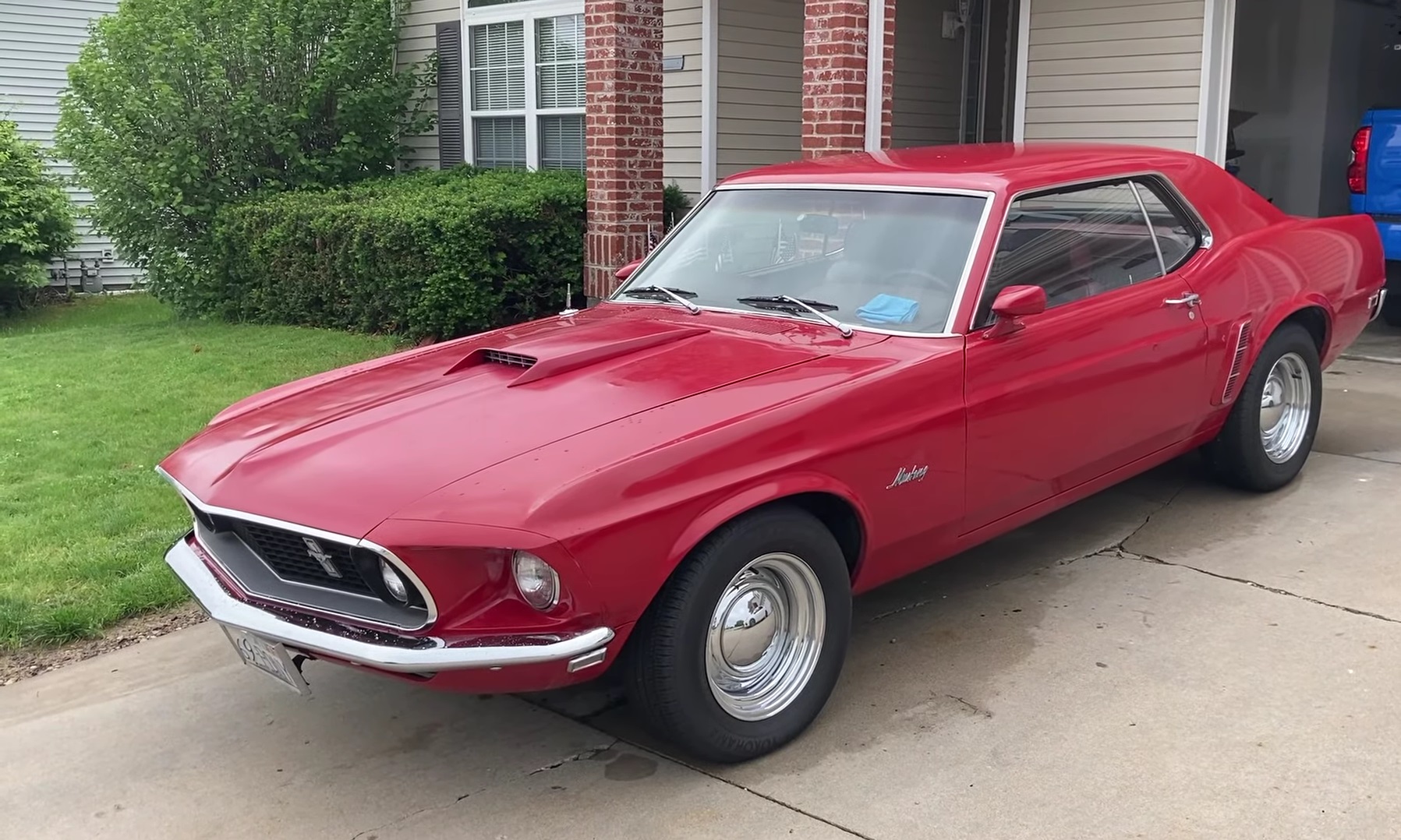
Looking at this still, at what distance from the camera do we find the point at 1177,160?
17.1 feet

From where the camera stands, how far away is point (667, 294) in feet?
15.1

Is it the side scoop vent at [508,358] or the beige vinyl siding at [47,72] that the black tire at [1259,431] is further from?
the beige vinyl siding at [47,72]

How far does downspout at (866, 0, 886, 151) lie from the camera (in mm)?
7996

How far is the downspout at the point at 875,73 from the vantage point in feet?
26.2

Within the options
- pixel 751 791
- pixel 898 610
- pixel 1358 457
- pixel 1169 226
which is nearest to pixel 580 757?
pixel 751 791

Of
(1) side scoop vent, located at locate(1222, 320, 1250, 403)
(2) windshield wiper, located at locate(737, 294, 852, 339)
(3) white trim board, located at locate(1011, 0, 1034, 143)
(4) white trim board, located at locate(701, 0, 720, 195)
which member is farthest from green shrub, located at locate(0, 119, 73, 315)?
(1) side scoop vent, located at locate(1222, 320, 1250, 403)

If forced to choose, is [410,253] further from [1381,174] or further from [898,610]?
[1381,174]

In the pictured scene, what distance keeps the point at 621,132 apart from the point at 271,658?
696 centimetres

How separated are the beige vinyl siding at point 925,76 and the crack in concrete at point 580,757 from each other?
9.06 m

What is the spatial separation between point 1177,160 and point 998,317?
5.88 feet

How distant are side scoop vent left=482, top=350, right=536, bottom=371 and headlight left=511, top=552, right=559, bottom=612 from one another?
101 centimetres

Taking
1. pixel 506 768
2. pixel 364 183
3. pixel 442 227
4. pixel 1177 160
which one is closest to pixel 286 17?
pixel 364 183

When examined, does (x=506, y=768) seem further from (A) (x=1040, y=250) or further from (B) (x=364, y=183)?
(B) (x=364, y=183)

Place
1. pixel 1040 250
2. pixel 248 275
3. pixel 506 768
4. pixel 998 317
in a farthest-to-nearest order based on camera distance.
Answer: pixel 248 275 → pixel 1040 250 → pixel 998 317 → pixel 506 768
